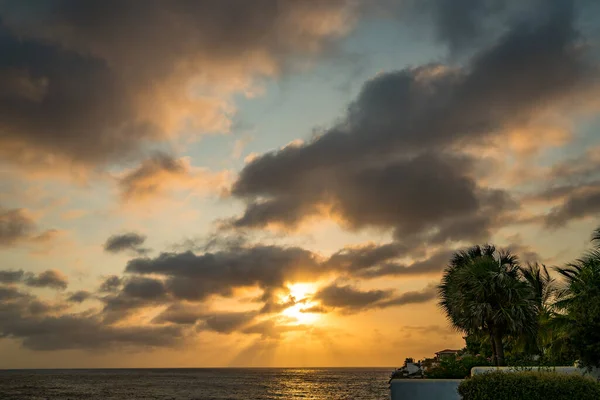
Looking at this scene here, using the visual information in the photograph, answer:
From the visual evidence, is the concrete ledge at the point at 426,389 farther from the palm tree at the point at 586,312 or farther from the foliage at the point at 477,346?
the foliage at the point at 477,346

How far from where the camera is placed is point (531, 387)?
1966 cm

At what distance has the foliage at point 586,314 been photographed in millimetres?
22594

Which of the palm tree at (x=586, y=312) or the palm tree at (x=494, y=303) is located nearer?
the palm tree at (x=586, y=312)

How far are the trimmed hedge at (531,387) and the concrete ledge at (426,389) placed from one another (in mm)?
6347

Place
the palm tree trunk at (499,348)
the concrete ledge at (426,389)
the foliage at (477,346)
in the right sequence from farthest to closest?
the foliage at (477,346), the palm tree trunk at (499,348), the concrete ledge at (426,389)

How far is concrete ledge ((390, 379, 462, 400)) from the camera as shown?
26.7 meters

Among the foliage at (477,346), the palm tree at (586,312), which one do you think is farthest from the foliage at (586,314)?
the foliage at (477,346)

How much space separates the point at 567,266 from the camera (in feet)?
89.1

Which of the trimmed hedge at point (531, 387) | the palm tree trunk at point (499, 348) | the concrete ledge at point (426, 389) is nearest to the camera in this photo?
the trimmed hedge at point (531, 387)

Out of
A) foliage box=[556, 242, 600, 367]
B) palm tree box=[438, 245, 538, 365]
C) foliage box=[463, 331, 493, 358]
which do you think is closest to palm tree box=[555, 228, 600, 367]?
foliage box=[556, 242, 600, 367]

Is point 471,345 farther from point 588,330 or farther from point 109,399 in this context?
point 109,399

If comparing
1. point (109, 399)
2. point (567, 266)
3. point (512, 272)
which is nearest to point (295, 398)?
point (109, 399)

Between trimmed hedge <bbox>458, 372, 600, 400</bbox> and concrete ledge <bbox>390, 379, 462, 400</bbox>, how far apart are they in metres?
6.35

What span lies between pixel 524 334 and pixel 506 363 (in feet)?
6.52
